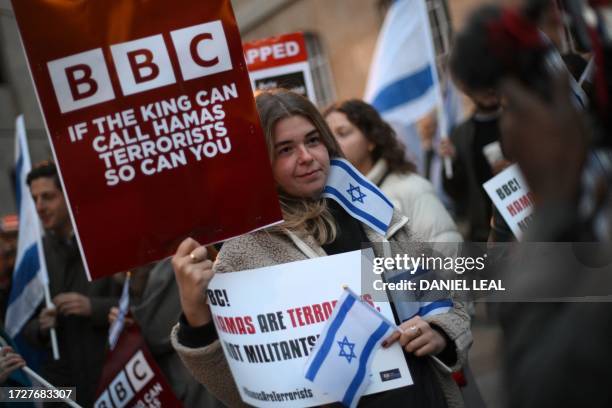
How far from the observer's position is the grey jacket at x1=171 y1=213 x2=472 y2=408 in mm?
2561

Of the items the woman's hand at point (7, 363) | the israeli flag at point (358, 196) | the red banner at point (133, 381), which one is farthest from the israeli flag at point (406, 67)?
the woman's hand at point (7, 363)

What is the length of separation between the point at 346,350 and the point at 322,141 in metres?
0.82

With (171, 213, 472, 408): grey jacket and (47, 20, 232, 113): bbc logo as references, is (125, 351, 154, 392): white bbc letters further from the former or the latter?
(47, 20, 232, 113): bbc logo

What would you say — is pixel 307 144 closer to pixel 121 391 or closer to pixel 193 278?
pixel 193 278

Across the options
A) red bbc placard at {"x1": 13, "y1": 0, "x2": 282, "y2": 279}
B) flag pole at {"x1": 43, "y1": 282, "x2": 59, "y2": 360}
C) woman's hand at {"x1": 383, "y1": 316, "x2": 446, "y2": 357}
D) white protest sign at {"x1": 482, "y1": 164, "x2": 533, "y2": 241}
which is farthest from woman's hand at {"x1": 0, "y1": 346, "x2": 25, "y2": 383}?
white protest sign at {"x1": 482, "y1": 164, "x2": 533, "y2": 241}

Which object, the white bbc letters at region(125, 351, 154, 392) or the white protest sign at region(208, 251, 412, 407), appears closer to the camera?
the white protest sign at region(208, 251, 412, 407)

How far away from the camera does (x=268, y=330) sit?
2.49m

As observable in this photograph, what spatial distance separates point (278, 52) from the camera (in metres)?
5.48

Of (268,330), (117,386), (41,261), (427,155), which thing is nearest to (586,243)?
(268,330)

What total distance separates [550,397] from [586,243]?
26 centimetres

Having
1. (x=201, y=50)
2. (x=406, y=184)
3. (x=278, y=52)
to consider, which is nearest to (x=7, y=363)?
(x=201, y=50)

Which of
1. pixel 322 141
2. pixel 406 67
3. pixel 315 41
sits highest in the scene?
pixel 315 41

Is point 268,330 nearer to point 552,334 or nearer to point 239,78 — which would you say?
point 239,78

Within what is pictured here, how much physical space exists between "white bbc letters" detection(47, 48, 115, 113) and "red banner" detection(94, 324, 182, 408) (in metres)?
1.45
